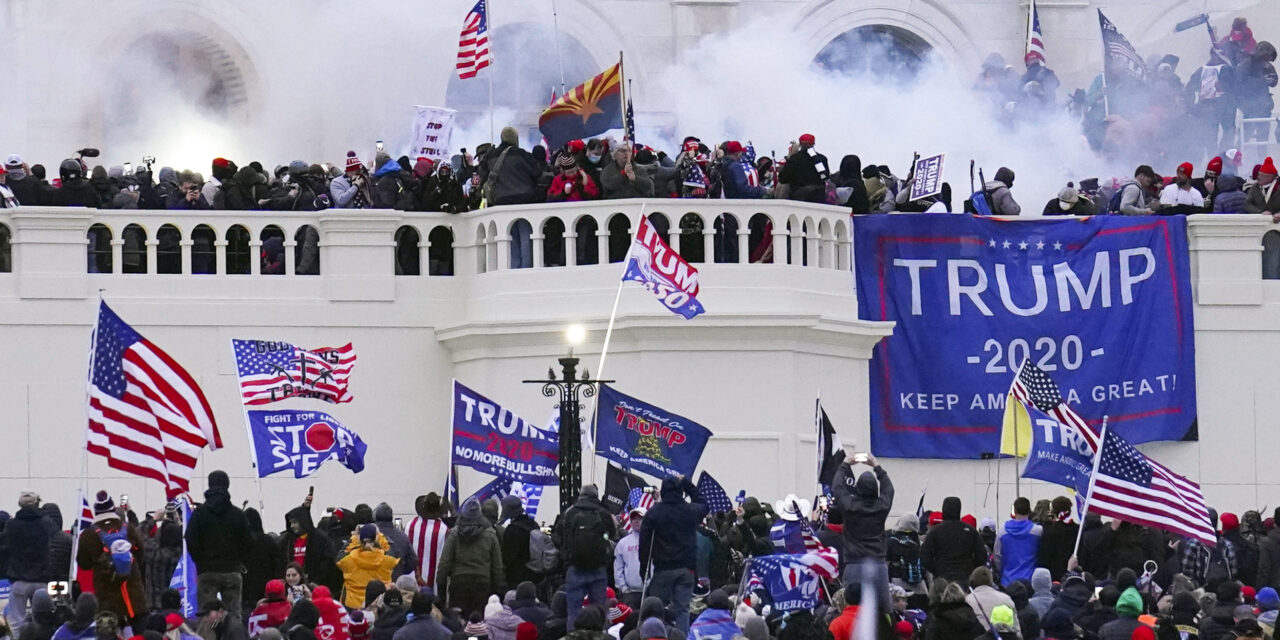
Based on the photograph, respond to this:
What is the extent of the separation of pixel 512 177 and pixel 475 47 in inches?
158

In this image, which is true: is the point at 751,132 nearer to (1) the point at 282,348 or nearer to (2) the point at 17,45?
(2) the point at 17,45

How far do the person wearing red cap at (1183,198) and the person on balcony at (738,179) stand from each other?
4.48m

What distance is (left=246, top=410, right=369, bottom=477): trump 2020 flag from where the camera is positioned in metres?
29.3

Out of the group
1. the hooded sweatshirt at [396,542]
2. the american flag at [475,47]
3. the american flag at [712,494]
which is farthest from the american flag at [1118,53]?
the hooded sweatshirt at [396,542]

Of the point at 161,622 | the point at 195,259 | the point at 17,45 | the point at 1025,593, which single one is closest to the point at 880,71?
the point at 17,45

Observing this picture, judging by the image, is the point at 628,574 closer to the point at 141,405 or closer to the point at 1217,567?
the point at 141,405

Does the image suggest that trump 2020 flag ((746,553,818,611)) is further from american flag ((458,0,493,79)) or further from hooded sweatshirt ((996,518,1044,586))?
american flag ((458,0,493,79))

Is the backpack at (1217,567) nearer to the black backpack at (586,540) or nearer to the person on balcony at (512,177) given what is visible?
the black backpack at (586,540)

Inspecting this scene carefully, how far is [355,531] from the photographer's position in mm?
27562

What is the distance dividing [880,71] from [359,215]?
1365cm

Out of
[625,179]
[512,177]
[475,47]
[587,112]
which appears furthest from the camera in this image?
[475,47]

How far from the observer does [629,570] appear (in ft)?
89.0

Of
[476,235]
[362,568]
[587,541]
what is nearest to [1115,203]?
[476,235]

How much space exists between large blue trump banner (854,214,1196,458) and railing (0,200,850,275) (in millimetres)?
856
